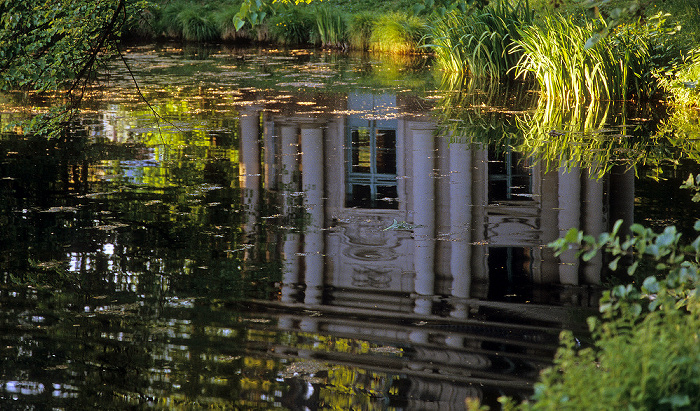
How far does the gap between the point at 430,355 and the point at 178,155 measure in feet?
17.3

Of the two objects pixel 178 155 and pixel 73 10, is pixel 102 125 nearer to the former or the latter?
pixel 178 155

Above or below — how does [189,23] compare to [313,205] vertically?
above

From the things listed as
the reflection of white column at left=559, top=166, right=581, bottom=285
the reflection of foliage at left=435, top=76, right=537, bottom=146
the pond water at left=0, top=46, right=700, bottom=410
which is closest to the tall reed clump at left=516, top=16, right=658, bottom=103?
the pond water at left=0, top=46, right=700, bottom=410

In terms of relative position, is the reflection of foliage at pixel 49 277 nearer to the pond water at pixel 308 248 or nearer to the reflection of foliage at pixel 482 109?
the pond water at pixel 308 248

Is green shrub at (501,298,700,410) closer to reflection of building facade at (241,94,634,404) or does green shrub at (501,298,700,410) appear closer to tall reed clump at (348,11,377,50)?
reflection of building facade at (241,94,634,404)

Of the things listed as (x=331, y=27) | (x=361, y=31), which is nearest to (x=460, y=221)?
(x=361, y=31)

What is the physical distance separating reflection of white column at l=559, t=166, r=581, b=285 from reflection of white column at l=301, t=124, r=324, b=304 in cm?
153

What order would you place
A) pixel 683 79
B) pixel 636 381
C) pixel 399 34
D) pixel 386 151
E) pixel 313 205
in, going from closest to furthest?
pixel 636 381 < pixel 313 205 < pixel 386 151 < pixel 683 79 < pixel 399 34

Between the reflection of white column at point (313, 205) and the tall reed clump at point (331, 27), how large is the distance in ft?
37.1

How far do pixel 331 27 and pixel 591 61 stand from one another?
10.6 m

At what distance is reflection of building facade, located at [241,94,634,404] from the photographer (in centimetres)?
436

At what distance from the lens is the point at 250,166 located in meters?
7.93

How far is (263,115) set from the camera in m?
10.8

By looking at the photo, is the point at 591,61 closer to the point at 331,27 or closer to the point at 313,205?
the point at 313,205
